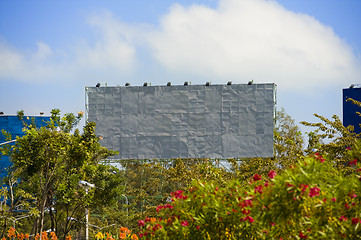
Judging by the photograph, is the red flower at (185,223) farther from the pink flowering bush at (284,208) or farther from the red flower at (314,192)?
the red flower at (314,192)

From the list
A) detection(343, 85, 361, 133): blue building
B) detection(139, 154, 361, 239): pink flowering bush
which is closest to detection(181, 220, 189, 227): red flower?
detection(139, 154, 361, 239): pink flowering bush

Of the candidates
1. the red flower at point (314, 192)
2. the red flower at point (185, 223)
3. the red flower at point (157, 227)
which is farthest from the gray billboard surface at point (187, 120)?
the red flower at point (314, 192)

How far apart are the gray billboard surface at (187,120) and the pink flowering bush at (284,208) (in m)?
37.6

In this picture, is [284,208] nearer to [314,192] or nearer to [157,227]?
A: [314,192]

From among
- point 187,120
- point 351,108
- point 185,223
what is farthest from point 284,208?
point 351,108

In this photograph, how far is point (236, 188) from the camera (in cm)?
1059

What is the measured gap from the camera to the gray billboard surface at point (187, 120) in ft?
160

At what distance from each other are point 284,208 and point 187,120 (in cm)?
3986

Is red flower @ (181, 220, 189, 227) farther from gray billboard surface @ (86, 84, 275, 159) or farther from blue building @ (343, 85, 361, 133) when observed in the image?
blue building @ (343, 85, 361, 133)

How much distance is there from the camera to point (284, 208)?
366 inches

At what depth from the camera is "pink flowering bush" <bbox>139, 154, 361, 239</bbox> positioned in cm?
908

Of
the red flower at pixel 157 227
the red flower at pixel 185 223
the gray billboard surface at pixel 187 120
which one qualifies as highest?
the gray billboard surface at pixel 187 120

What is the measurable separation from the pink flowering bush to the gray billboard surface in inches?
1479

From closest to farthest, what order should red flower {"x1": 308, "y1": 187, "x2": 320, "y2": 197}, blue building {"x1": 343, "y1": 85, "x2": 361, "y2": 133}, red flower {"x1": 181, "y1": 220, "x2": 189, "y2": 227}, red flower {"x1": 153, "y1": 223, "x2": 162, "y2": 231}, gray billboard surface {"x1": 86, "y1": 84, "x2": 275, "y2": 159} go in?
red flower {"x1": 308, "y1": 187, "x2": 320, "y2": 197} → red flower {"x1": 181, "y1": 220, "x2": 189, "y2": 227} → red flower {"x1": 153, "y1": 223, "x2": 162, "y2": 231} → gray billboard surface {"x1": 86, "y1": 84, "x2": 275, "y2": 159} → blue building {"x1": 343, "y1": 85, "x2": 361, "y2": 133}
